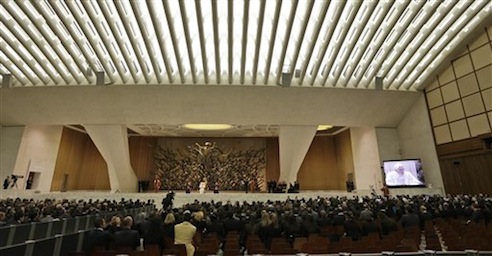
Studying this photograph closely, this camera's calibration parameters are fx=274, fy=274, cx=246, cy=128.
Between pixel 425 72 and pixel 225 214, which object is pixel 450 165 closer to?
pixel 425 72

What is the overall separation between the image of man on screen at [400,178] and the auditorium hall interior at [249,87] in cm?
6

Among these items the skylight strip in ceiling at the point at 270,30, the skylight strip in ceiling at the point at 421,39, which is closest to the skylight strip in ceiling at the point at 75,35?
the skylight strip in ceiling at the point at 270,30

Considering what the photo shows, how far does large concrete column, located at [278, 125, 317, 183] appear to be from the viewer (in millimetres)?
19625

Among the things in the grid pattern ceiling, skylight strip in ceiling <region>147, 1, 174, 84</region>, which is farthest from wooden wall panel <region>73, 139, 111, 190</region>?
skylight strip in ceiling <region>147, 1, 174, 84</region>

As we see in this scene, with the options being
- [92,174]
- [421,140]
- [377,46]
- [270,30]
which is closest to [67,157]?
[92,174]

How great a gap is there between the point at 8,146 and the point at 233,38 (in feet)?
57.4

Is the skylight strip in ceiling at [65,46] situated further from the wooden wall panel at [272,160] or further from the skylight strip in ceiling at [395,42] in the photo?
the wooden wall panel at [272,160]

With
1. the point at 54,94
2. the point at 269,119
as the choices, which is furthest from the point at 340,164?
the point at 54,94

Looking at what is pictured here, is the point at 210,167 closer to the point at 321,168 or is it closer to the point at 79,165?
the point at 321,168

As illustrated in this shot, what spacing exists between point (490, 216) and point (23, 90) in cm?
2240

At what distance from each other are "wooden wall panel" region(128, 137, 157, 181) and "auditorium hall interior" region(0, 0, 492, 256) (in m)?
1.01

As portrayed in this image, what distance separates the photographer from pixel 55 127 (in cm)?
2170

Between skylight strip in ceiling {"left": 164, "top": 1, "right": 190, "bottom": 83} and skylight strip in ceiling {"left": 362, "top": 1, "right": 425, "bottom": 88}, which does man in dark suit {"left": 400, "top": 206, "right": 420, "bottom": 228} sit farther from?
skylight strip in ceiling {"left": 164, "top": 1, "right": 190, "bottom": 83}

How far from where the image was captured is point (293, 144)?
1984 centimetres
